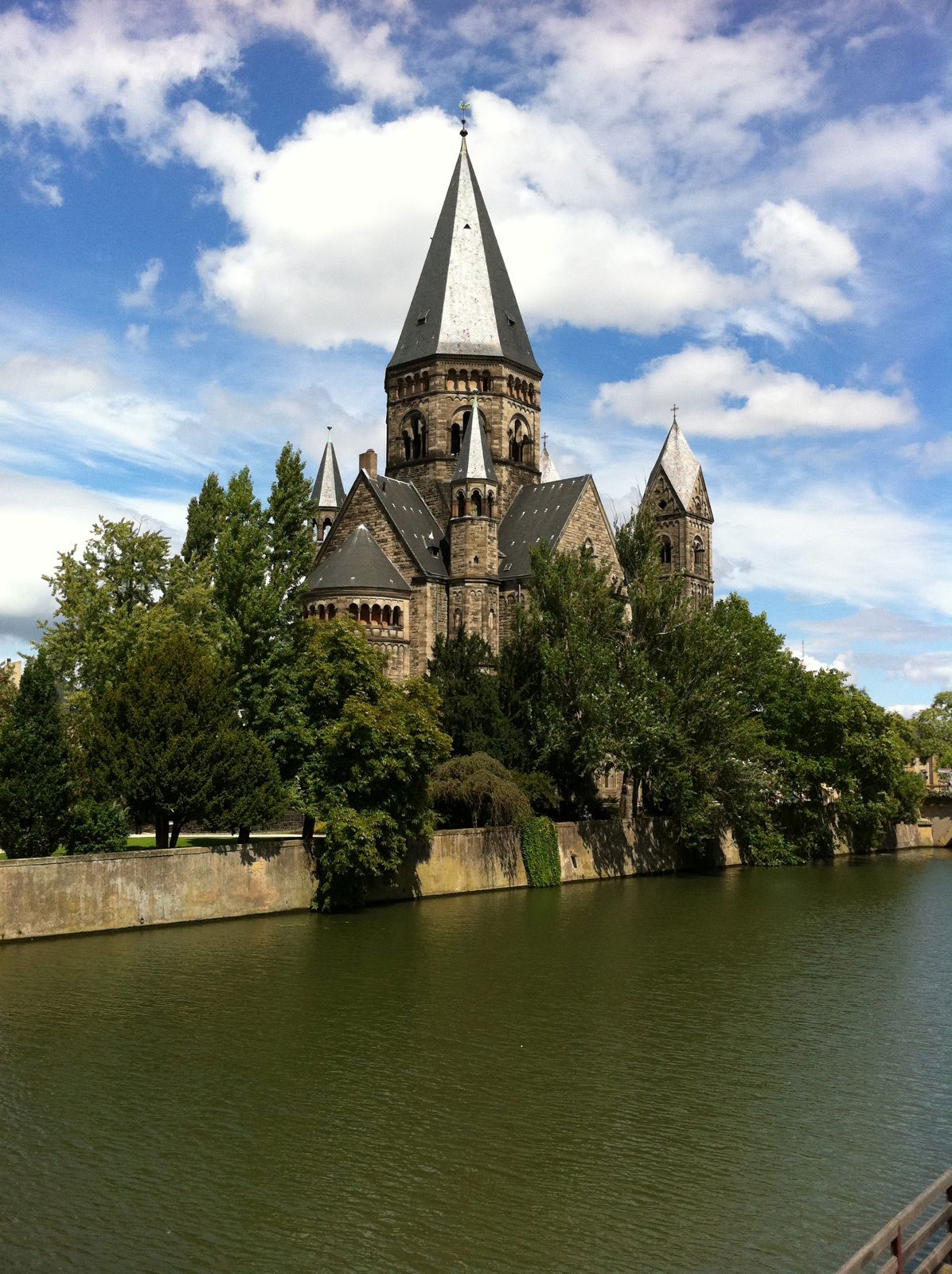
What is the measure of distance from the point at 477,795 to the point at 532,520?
91.9 ft

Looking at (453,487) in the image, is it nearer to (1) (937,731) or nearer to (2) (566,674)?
(2) (566,674)

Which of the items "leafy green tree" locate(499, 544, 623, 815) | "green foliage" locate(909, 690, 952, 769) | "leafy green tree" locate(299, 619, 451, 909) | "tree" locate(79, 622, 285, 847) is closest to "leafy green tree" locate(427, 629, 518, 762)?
"leafy green tree" locate(499, 544, 623, 815)

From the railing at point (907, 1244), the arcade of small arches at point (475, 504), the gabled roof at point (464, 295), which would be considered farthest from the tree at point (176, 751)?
the gabled roof at point (464, 295)

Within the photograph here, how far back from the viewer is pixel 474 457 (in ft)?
210

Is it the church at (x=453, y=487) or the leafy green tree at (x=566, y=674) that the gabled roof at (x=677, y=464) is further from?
the leafy green tree at (x=566, y=674)

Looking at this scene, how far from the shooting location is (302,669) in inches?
1481

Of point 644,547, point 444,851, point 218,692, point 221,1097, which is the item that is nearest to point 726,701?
point 644,547

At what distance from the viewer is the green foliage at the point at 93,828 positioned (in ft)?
103

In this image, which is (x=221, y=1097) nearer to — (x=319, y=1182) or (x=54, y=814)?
(x=319, y=1182)

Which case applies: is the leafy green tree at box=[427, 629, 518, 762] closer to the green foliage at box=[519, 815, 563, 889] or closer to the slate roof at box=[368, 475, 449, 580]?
the green foliage at box=[519, 815, 563, 889]

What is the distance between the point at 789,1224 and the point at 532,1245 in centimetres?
275

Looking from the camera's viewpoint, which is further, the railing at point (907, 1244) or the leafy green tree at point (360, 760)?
the leafy green tree at point (360, 760)

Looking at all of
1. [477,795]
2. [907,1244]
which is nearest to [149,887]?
[477,795]

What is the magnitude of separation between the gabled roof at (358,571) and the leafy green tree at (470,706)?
12.1m
